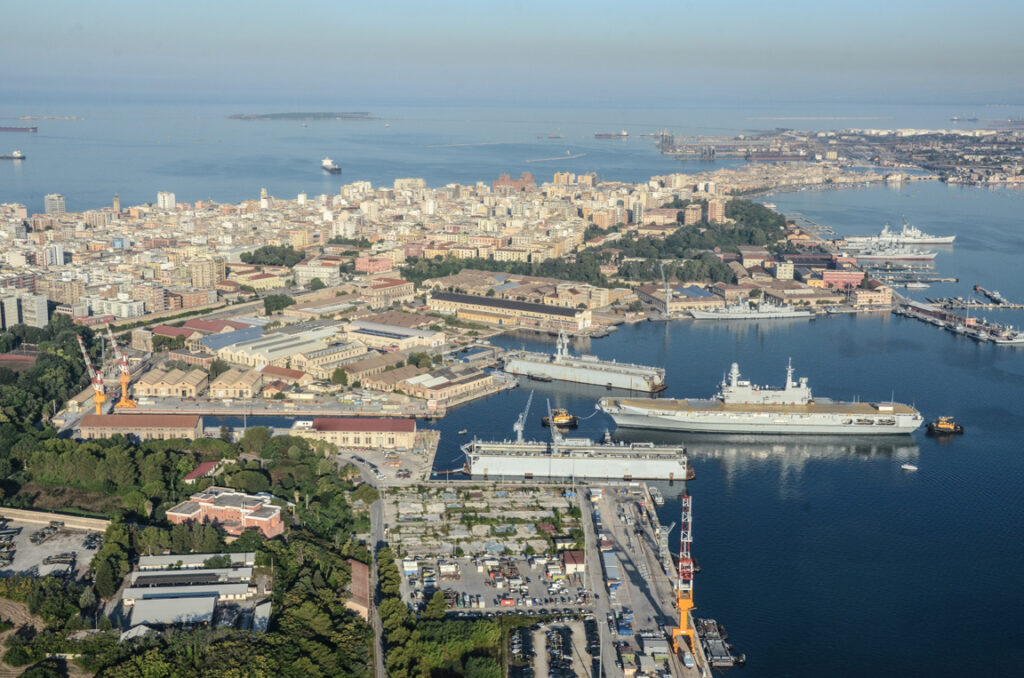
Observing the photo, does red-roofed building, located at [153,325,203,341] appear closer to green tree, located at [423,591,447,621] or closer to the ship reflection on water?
the ship reflection on water

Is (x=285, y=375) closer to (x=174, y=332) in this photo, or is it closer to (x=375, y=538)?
(x=174, y=332)

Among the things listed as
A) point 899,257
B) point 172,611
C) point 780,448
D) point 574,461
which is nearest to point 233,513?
point 172,611

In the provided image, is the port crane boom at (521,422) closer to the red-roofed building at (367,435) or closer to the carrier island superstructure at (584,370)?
the carrier island superstructure at (584,370)

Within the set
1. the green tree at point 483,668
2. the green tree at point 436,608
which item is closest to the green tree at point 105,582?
the green tree at point 436,608

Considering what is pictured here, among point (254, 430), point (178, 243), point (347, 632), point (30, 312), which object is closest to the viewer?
point (347, 632)

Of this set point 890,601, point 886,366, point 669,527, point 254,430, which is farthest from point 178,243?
point 890,601

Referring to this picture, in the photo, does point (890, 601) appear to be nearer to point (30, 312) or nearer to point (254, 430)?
point (254, 430)
